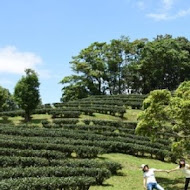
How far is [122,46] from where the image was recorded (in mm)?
85500

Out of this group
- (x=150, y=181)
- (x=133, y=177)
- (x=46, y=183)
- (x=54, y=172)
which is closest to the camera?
(x=150, y=181)

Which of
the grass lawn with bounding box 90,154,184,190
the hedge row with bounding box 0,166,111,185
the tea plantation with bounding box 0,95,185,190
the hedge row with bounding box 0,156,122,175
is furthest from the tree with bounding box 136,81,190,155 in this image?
the hedge row with bounding box 0,166,111,185

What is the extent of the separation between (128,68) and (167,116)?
205 feet

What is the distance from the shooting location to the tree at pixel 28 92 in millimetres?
47562

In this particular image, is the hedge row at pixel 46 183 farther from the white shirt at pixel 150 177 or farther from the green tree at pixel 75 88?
the green tree at pixel 75 88

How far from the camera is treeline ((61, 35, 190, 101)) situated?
3219 inches

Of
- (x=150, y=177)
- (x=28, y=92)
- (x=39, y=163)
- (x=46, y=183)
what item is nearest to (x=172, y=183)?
(x=150, y=177)

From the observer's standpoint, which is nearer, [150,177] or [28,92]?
[150,177]

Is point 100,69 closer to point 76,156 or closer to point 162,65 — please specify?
point 162,65

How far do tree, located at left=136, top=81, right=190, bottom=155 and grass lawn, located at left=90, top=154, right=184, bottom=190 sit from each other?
88.8 inches

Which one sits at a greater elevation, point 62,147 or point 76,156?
point 62,147

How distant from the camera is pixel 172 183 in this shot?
22359 mm

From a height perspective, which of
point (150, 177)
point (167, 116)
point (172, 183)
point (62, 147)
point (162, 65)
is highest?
point (162, 65)

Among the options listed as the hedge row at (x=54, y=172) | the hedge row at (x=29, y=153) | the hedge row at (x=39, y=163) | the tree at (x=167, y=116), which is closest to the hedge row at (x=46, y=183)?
the hedge row at (x=54, y=172)
